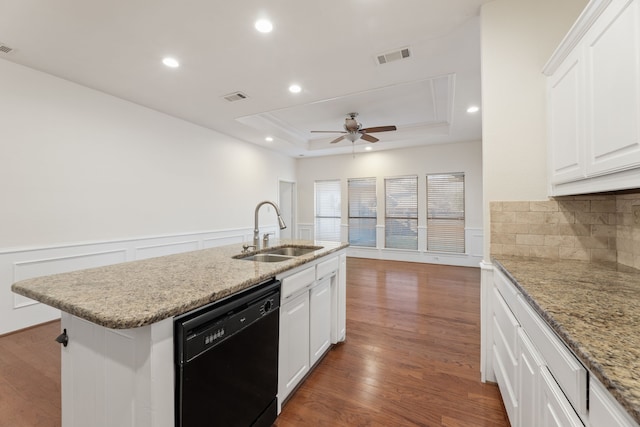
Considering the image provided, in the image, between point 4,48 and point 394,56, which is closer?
point 4,48

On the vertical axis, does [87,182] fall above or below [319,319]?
above

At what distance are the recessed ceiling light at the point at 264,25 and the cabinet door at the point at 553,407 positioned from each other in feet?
8.72

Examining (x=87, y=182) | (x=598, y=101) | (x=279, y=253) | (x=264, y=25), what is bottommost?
(x=279, y=253)

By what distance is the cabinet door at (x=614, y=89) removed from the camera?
102 cm

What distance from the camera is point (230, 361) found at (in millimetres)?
1192

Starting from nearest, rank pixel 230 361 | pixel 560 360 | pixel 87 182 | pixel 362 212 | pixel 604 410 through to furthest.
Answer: pixel 604 410, pixel 560 360, pixel 230 361, pixel 87 182, pixel 362 212

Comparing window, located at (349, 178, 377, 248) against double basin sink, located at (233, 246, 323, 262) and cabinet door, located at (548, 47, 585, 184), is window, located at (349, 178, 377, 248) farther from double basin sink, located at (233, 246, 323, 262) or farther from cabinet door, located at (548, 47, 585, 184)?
cabinet door, located at (548, 47, 585, 184)

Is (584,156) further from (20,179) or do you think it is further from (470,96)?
(20,179)

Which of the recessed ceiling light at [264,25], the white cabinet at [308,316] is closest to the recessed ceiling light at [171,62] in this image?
the recessed ceiling light at [264,25]

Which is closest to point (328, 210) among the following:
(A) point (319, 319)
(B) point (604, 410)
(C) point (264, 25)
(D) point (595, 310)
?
(A) point (319, 319)

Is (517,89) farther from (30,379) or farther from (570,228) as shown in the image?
(30,379)

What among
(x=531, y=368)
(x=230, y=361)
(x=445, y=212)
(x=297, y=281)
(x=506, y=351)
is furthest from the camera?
(x=445, y=212)

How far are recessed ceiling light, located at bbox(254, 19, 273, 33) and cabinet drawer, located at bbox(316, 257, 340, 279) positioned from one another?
193 centimetres

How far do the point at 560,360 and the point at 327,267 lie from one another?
149 centimetres
